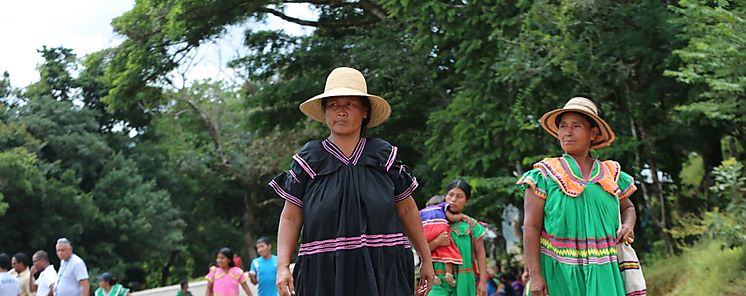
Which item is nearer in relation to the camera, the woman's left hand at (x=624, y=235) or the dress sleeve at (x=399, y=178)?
the dress sleeve at (x=399, y=178)

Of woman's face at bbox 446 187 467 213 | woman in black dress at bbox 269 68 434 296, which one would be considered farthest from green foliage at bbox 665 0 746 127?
woman in black dress at bbox 269 68 434 296

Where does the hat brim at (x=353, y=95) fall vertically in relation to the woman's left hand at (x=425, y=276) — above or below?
above

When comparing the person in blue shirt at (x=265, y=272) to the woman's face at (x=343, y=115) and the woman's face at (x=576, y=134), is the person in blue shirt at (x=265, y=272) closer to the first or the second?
the woman's face at (x=576, y=134)

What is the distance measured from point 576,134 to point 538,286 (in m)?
0.94

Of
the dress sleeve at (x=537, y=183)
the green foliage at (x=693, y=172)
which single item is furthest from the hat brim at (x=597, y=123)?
the green foliage at (x=693, y=172)

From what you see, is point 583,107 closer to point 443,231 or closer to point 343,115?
point 343,115

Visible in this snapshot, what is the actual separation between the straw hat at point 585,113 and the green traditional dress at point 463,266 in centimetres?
251

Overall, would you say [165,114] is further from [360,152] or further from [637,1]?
[360,152]

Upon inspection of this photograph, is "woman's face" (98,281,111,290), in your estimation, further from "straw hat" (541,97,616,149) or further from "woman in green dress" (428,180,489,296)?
"straw hat" (541,97,616,149)

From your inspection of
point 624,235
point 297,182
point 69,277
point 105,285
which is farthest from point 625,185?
point 105,285

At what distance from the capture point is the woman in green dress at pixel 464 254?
26.9ft

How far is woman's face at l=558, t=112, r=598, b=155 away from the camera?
5723mm

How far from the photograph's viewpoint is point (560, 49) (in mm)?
13828

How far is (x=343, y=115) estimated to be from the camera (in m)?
5.04
